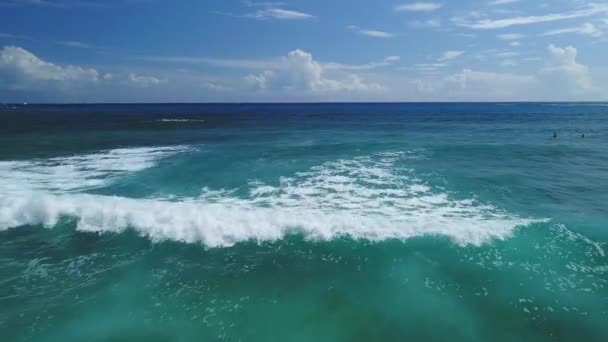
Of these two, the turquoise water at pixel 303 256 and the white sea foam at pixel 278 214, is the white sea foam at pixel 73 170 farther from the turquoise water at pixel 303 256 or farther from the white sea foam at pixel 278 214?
the white sea foam at pixel 278 214

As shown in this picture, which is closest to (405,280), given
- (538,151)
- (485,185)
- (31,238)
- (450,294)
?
(450,294)

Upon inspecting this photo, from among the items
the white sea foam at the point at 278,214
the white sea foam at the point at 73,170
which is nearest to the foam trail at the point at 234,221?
the white sea foam at the point at 278,214

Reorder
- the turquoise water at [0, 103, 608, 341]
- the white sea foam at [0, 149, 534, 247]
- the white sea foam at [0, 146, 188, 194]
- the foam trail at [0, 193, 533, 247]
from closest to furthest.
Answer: the turquoise water at [0, 103, 608, 341] < the foam trail at [0, 193, 533, 247] < the white sea foam at [0, 149, 534, 247] < the white sea foam at [0, 146, 188, 194]

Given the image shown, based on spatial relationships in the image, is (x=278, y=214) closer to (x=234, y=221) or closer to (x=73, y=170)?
(x=234, y=221)

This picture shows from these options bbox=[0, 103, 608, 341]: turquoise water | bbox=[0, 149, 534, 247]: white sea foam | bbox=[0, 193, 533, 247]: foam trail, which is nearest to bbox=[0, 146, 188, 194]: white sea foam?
bbox=[0, 103, 608, 341]: turquoise water

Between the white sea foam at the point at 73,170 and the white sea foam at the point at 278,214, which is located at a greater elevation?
the white sea foam at the point at 73,170

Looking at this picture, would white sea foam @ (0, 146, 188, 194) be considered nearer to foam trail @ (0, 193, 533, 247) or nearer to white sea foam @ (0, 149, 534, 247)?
white sea foam @ (0, 149, 534, 247)
